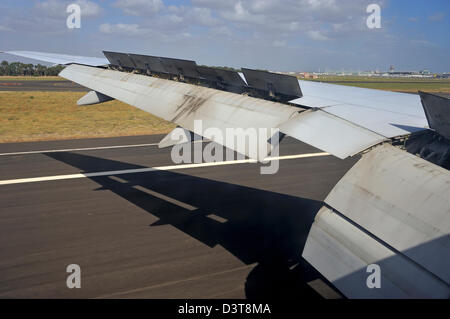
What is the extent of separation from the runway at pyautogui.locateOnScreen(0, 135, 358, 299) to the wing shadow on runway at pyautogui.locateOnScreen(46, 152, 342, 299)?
0.03 m

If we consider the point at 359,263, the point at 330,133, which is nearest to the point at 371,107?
the point at 330,133

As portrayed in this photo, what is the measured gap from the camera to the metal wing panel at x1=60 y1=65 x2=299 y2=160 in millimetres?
5957

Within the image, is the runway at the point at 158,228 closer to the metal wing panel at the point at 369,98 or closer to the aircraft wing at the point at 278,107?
the aircraft wing at the point at 278,107

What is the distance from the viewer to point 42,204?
10969mm

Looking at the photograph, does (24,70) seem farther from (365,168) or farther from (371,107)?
(365,168)

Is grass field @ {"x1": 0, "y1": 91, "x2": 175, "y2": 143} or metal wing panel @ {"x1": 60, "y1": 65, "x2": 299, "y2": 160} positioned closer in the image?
metal wing panel @ {"x1": 60, "y1": 65, "x2": 299, "y2": 160}

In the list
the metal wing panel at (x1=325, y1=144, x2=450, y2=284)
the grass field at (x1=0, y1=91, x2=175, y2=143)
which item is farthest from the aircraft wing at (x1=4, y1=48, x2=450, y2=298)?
the grass field at (x1=0, y1=91, x2=175, y2=143)

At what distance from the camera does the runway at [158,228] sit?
22.8 ft

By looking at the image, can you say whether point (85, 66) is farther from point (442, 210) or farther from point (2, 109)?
point (2, 109)

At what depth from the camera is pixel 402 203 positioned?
12.4 ft

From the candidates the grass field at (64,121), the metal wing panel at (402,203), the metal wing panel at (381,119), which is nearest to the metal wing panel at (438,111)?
the metal wing panel at (381,119)

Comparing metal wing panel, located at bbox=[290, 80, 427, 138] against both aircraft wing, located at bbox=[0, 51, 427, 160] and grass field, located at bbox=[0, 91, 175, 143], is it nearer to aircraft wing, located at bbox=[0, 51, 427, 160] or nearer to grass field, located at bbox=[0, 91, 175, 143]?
aircraft wing, located at bbox=[0, 51, 427, 160]
